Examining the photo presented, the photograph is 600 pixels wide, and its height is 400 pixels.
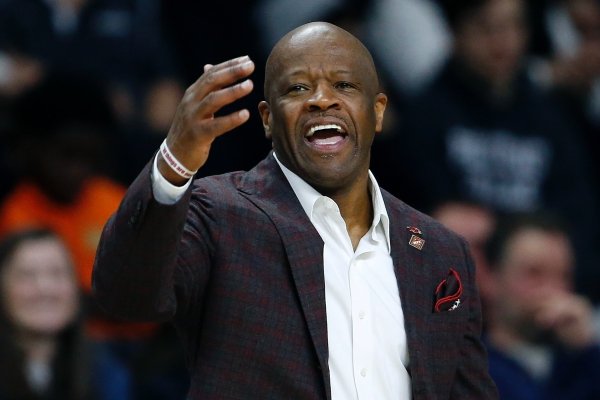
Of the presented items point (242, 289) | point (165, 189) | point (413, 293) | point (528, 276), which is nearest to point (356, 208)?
point (413, 293)

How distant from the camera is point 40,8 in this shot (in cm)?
656

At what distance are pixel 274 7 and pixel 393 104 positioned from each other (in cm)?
72

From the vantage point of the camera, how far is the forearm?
8.59 ft

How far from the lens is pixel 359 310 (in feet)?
9.30

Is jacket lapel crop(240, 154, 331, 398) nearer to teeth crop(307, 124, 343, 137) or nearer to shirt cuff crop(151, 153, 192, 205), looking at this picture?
teeth crop(307, 124, 343, 137)

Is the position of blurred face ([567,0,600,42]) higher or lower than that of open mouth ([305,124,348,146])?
higher

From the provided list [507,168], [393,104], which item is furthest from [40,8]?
[507,168]

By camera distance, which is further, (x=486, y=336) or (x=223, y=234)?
(x=486, y=336)

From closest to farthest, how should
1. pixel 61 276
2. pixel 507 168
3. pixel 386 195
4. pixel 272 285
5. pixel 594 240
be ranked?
pixel 272 285 → pixel 386 195 → pixel 61 276 → pixel 507 168 → pixel 594 240

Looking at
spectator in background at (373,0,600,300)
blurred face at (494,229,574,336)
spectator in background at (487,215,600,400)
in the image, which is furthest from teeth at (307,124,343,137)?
spectator in background at (373,0,600,300)

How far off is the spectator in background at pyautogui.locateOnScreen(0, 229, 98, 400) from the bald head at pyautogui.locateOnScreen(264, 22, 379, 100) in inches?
93.5

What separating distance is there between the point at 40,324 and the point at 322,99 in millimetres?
2570

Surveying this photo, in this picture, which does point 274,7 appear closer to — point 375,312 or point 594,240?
point 594,240

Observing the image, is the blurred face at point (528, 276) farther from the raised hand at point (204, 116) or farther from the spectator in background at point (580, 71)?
the raised hand at point (204, 116)
